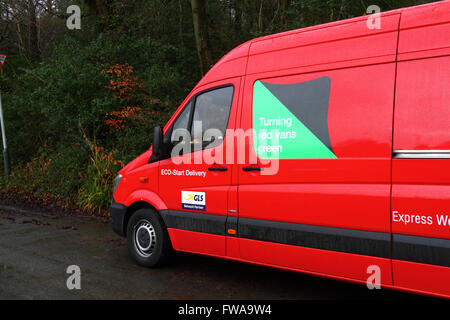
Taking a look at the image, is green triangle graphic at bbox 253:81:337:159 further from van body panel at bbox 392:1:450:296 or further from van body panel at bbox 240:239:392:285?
van body panel at bbox 240:239:392:285

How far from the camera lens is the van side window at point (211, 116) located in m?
4.76

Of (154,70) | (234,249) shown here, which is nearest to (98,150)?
(154,70)

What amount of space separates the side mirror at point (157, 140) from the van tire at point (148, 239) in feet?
2.42

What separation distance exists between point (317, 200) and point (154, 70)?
7.83m

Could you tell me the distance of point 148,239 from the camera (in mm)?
5484

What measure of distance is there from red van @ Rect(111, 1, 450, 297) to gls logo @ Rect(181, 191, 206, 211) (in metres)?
0.01

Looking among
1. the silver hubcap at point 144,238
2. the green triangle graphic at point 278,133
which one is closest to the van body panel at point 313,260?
the green triangle graphic at point 278,133

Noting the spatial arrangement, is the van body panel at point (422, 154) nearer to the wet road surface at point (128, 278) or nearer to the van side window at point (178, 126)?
the wet road surface at point (128, 278)

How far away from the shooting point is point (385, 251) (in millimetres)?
3582

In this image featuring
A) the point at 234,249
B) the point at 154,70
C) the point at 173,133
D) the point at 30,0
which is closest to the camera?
the point at 234,249

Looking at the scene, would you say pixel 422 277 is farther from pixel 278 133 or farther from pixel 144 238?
pixel 144 238

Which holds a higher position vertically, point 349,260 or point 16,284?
point 349,260

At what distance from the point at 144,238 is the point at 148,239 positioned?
7 cm

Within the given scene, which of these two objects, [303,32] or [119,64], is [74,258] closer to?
[303,32]
